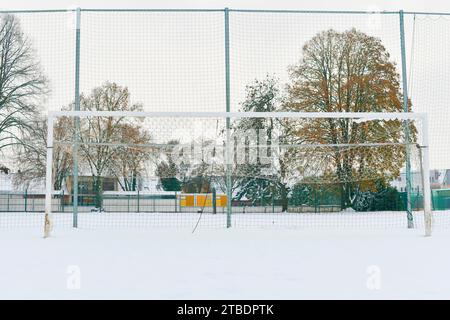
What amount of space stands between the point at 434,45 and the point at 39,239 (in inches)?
308

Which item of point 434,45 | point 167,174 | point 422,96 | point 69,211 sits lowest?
point 69,211

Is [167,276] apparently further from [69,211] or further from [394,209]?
[394,209]

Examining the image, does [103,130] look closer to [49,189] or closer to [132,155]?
[132,155]

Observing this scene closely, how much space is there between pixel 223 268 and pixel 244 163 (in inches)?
199

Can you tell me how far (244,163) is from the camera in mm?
8453

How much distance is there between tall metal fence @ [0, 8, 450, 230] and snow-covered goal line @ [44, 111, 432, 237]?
55 centimetres

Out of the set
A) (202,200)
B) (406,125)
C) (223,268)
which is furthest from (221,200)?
(223,268)

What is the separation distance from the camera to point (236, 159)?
27.3 ft

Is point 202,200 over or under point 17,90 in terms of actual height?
under

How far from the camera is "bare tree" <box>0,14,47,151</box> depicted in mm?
11305

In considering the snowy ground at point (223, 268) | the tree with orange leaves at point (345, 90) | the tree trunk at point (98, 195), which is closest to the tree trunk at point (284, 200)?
the tree with orange leaves at point (345, 90)

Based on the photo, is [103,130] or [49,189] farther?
[103,130]

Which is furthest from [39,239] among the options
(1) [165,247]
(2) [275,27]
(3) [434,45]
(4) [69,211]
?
(4) [69,211]
